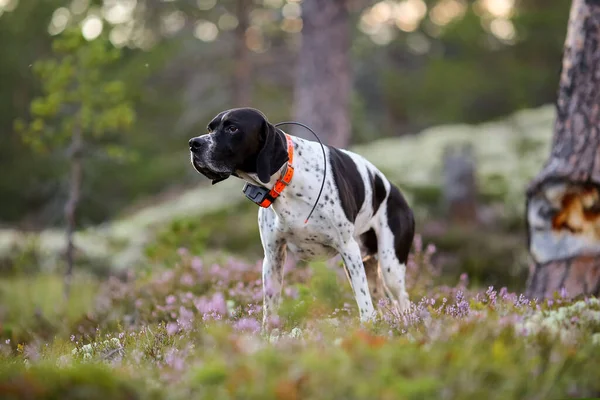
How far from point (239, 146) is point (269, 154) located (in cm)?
20

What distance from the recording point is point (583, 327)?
377cm

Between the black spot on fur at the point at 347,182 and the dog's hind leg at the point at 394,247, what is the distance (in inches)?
17.6

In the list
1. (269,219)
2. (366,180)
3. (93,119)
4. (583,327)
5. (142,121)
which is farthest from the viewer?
(142,121)

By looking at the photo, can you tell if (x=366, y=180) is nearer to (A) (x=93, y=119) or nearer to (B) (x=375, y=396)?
(B) (x=375, y=396)

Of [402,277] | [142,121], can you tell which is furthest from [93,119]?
[142,121]

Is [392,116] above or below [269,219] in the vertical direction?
below

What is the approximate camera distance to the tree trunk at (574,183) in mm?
6172

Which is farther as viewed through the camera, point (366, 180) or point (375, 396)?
point (366, 180)

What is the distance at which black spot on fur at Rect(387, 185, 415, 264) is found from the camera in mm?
5594

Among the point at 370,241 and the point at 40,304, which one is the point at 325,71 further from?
the point at 370,241

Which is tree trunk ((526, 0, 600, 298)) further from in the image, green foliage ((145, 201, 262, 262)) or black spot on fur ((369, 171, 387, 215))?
green foliage ((145, 201, 262, 262))

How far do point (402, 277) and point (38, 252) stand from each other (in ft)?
28.3

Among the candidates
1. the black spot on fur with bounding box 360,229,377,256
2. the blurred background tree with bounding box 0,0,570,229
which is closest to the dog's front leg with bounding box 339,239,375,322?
the black spot on fur with bounding box 360,229,377,256

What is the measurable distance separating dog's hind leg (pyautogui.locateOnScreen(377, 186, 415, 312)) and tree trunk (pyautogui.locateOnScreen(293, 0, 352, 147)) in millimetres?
6272
